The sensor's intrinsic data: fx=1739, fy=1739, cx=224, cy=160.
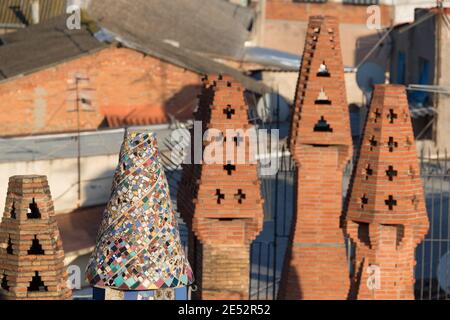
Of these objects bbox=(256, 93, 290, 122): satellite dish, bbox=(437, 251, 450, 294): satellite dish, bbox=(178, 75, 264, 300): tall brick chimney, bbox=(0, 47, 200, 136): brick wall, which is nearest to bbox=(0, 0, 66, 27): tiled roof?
bbox=(256, 93, 290, 122): satellite dish

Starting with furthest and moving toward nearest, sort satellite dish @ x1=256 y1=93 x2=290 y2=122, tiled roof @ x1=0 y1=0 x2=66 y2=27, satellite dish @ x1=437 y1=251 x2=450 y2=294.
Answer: tiled roof @ x1=0 y1=0 x2=66 y2=27 → satellite dish @ x1=256 y1=93 x2=290 y2=122 → satellite dish @ x1=437 y1=251 x2=450 y2=294

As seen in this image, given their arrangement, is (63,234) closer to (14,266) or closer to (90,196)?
(90,196)

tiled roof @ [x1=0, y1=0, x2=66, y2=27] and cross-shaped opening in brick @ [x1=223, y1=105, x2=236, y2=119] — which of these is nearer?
cross-shaped opening in brick @ [x1=223, y1=105, x2=236, y2=119]

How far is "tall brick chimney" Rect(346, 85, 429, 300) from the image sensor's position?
72.4 ft

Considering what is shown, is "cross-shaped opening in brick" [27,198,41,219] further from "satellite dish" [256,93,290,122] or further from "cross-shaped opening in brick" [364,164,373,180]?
"satellite dish" [256,93,290,122]

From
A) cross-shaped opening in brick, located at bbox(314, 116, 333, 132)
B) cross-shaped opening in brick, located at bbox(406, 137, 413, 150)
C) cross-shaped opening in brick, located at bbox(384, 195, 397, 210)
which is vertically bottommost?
cross-shaped opening in brick, located at bbox(384, 195, 397, 210)

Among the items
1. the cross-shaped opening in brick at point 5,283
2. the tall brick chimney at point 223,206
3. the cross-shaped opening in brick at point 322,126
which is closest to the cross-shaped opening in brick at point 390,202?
the cross-shaped opening in brick at point 322,126

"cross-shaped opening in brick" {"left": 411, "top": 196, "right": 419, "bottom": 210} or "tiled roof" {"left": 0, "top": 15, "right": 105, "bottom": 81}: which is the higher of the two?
"tiled roof" {"left": 0, "top": 15, "right": 105, "bottom": 81}

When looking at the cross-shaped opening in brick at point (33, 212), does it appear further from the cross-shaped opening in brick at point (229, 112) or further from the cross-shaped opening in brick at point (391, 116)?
the cross-shaped opening in brick at point (391, 116)

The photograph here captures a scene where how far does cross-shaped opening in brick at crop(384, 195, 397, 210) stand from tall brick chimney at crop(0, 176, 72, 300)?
672cm

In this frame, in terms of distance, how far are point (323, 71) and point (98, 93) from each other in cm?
1854

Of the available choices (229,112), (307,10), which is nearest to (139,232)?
(229,112)

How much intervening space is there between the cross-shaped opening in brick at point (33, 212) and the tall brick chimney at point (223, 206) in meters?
5.92
